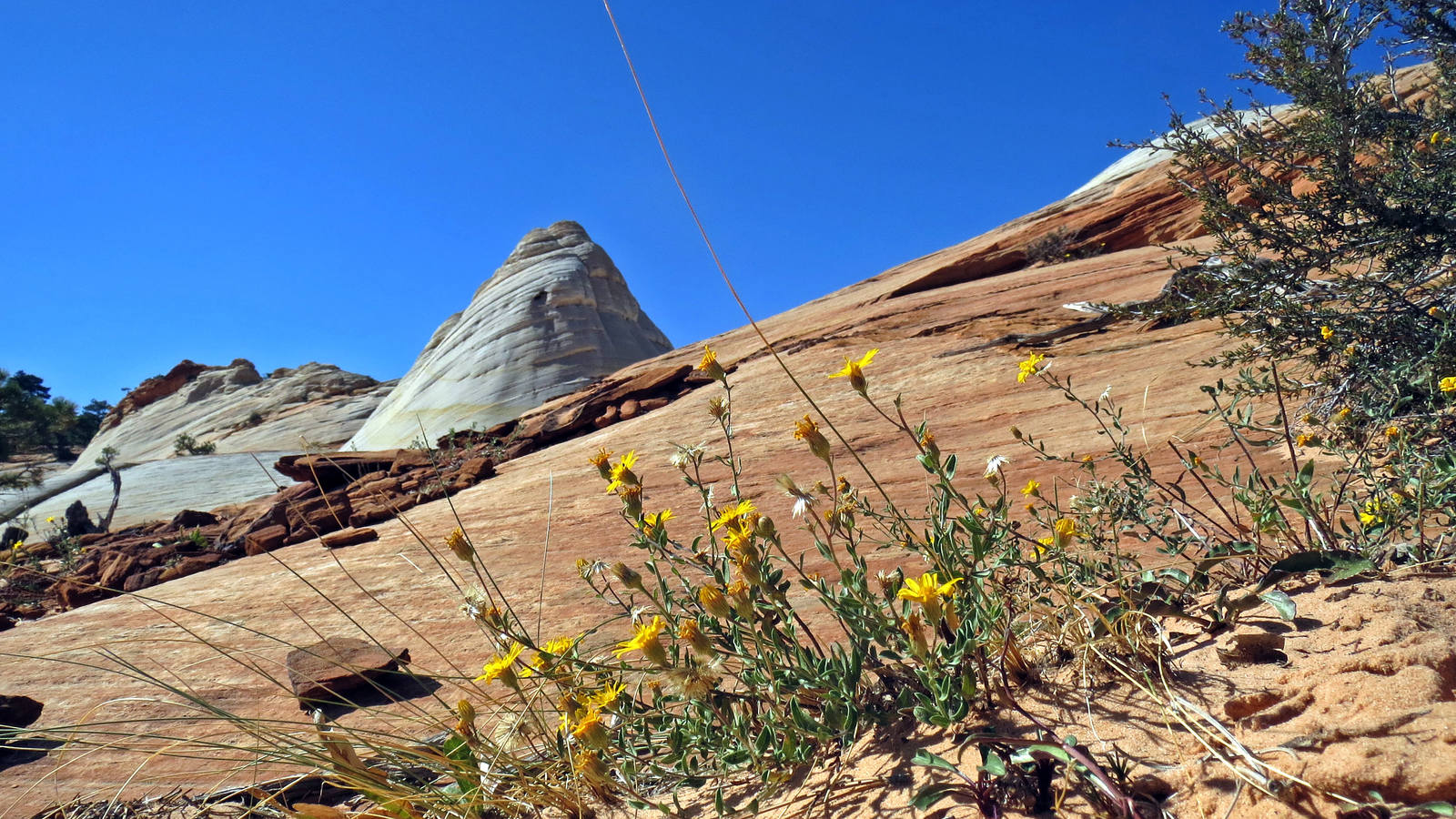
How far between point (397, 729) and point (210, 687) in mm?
1239

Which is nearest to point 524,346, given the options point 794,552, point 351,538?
point 351,538

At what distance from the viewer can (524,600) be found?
10.2 ft

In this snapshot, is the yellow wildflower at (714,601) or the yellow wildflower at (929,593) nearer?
the yellow wildflower at (929,593)

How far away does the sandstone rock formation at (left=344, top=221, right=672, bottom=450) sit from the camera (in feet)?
48.1

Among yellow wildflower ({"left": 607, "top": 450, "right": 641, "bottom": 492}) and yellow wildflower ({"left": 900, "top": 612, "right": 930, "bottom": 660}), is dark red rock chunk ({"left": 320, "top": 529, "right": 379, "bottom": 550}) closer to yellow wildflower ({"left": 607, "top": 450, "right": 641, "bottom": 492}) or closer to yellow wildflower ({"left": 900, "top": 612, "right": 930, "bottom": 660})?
yellow wildflower ({"left": 607, "top": 450, "right": 641, "bottom": 492})

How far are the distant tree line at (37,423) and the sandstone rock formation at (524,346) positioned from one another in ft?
73.2

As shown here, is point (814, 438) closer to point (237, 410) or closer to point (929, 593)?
point (929, 593)

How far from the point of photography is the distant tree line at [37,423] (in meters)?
31.1

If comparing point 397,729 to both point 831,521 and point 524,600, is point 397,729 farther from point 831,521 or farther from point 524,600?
point 831,521

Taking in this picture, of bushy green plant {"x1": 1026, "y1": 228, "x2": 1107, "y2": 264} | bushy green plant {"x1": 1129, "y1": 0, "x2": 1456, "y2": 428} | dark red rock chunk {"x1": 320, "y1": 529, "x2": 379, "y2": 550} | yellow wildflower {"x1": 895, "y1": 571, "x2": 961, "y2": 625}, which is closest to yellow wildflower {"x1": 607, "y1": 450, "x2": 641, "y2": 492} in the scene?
yellow wildflower {"x1": 895, "y1": 571, "x2": 961, "y2": 625}

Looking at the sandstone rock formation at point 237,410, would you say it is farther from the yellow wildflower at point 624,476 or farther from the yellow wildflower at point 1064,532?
the yellow wildflower at point 1064,532

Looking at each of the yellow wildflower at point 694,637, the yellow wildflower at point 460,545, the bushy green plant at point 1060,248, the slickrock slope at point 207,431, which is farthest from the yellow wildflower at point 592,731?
the bushy green plant at point 1060,248

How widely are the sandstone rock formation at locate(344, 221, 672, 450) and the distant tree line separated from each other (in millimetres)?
22298

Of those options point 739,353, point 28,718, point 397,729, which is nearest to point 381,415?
point 739,353
